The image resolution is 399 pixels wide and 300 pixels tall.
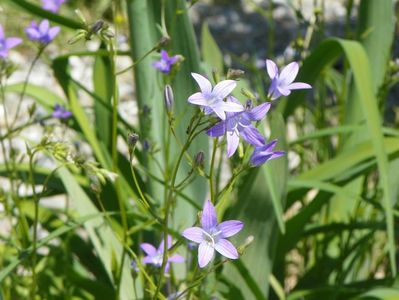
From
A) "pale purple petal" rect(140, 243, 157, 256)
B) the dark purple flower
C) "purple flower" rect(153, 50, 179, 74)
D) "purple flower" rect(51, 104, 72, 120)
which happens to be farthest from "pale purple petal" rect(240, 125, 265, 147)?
"purple flower" rect(51, 104, 72, 120)

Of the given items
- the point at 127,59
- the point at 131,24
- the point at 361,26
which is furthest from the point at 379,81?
the point at 127,59

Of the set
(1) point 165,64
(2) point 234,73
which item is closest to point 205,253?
(2) point 234,73

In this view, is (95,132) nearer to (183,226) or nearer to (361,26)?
(183,226)

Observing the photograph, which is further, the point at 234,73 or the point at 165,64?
the point at 165,64

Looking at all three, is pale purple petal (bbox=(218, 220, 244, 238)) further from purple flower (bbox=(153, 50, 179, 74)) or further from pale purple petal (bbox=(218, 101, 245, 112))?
purple flower (bbox=(153, 50, 179, 74))

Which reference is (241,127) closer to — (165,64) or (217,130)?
(217,130)

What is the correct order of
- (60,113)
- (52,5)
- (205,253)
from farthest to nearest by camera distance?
1. (52,5)
2. (60,113)
3. (205,253)
